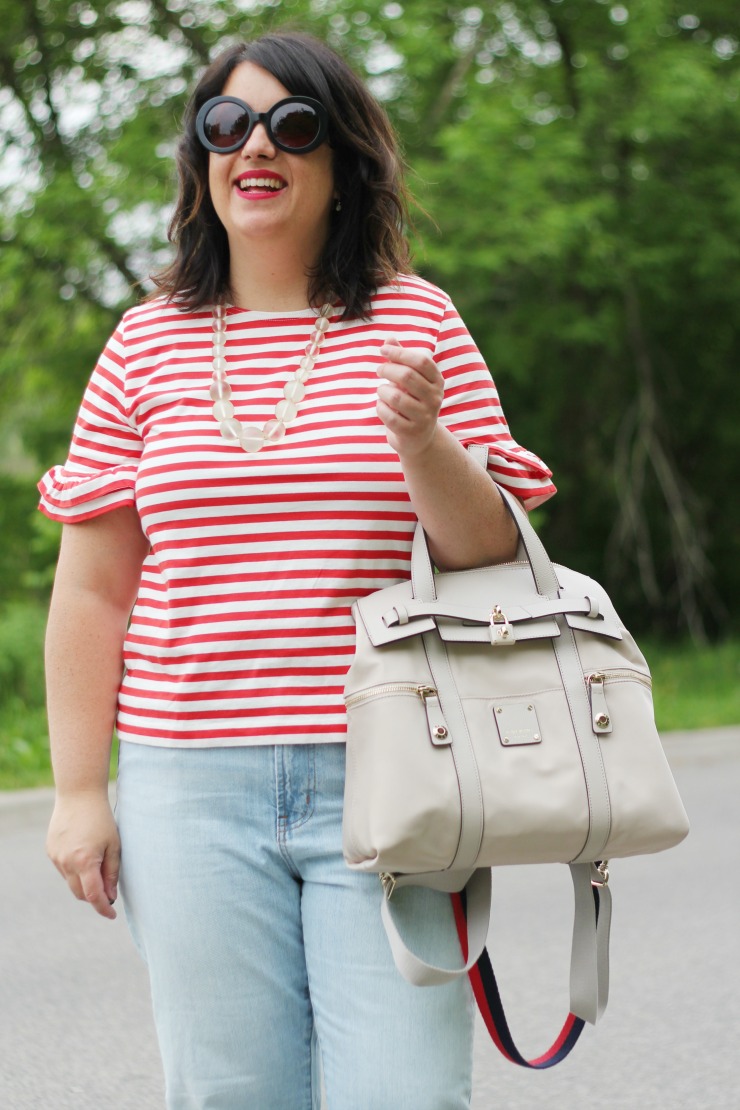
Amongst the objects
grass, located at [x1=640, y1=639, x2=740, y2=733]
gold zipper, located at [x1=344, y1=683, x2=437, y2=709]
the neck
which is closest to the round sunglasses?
the neck

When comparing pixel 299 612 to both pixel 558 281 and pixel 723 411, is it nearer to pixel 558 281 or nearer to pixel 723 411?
pixel 558 281

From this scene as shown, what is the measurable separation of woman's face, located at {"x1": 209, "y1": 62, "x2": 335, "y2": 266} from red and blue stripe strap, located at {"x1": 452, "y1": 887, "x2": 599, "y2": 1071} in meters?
0.92

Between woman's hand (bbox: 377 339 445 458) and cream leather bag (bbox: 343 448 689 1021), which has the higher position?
woman's hand (bbox: 377 339 445 458)

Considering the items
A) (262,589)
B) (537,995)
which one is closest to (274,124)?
(262,589)

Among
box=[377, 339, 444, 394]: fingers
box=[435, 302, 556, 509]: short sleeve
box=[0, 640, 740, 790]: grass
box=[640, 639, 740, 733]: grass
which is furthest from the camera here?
box=[640, 639, 740, 733]: grass

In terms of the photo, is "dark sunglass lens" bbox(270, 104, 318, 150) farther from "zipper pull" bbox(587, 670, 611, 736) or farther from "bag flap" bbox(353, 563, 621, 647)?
"zipper pull" bbox(587, 670, 611, 736)

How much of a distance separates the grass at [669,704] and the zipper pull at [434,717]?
5.75 m

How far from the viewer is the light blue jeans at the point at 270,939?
1.73m

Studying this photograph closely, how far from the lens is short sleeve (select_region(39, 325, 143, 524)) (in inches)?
73.8

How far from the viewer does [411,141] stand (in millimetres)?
11008

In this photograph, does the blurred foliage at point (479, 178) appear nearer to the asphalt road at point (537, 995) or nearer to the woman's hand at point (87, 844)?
the asphalt road at point (537, 995)

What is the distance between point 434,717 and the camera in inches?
66.1

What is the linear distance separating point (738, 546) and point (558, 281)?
5.44 m

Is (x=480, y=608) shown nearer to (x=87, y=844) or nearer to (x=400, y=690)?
(x=400, y=690)
